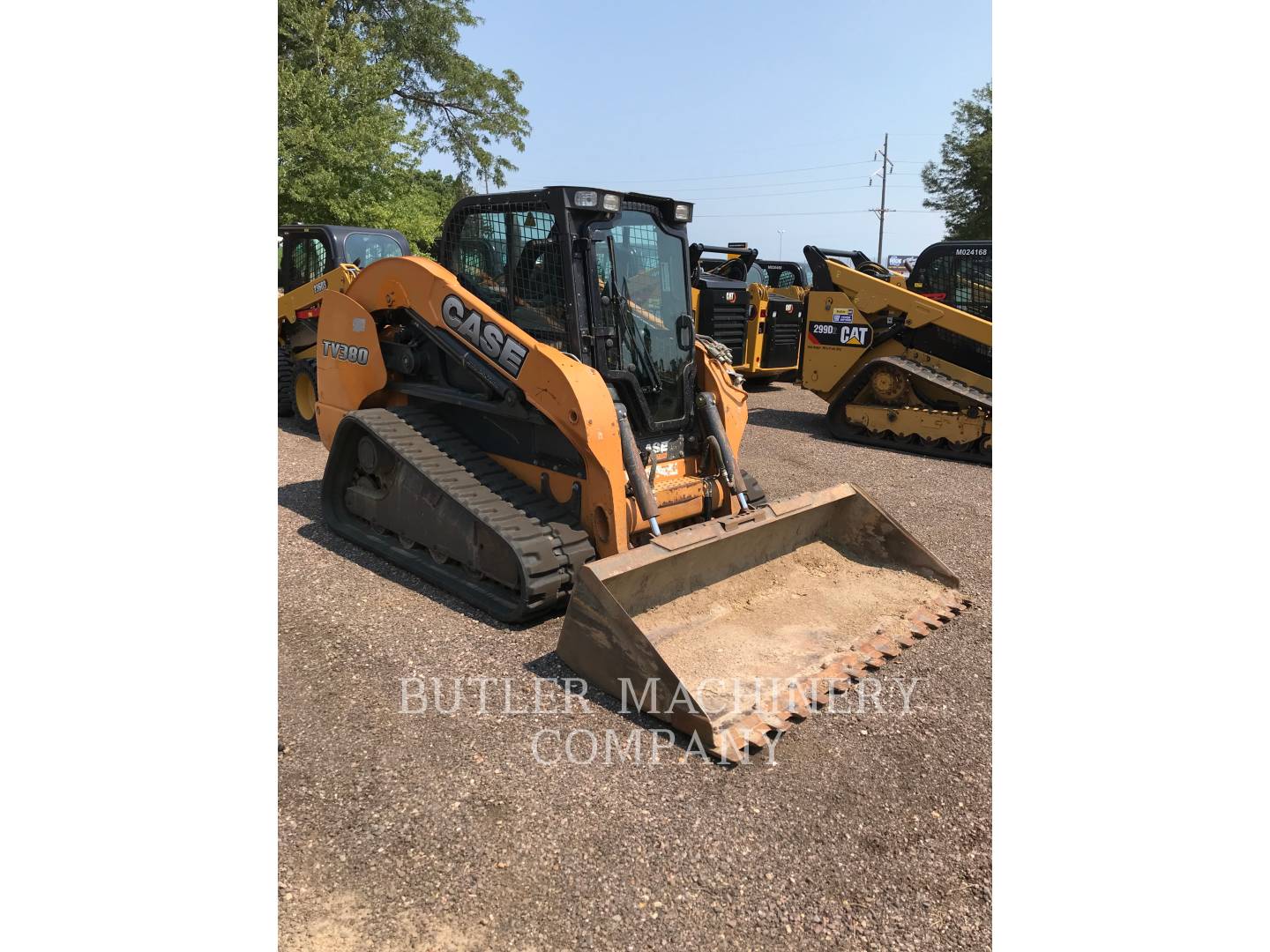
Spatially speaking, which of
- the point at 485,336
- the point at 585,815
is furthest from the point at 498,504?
the point at 585,815

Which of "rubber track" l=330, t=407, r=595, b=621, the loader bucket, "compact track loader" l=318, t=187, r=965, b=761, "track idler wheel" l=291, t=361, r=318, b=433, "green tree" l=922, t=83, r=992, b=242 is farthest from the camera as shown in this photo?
"green tree" l=922, t=83, r=992, b=242

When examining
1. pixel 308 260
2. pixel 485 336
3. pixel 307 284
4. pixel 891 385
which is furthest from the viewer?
pixel 891 385

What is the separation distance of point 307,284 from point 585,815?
7.99 metres

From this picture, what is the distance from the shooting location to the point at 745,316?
40.4 feet

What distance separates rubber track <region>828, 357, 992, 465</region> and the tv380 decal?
1.25ft

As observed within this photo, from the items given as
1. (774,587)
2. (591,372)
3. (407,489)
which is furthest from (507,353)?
(774,587)

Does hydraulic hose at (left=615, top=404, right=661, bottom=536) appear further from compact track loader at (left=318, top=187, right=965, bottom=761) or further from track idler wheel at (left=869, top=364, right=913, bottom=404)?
track idler wheel at (left=869, top=364, right=913, bottom=404)

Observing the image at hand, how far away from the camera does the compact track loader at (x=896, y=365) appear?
944 cm

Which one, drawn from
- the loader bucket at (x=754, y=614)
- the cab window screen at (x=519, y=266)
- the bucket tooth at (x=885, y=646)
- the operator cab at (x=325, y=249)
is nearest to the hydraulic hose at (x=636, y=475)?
the loader bucket at (x=754, y=614)

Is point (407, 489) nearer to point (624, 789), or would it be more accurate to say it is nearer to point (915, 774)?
point (624, 789)

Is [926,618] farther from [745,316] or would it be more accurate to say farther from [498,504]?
[745,316]

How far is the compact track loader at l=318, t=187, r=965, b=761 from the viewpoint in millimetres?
4191

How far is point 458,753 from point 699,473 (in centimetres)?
265

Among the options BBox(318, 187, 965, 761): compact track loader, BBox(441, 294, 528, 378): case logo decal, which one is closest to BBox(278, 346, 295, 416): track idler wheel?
BBox(318, 187, 965, 761): compact track loader
